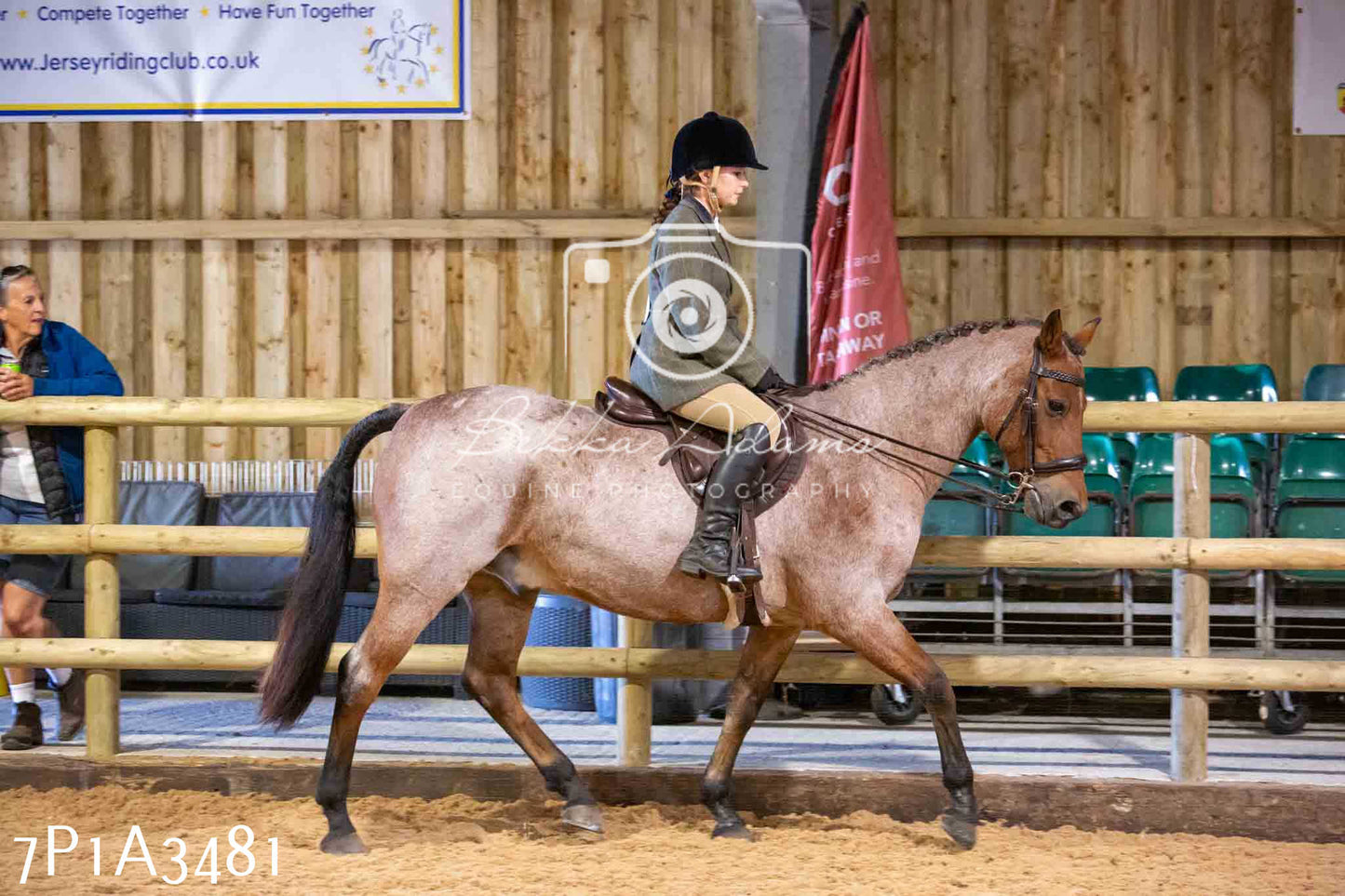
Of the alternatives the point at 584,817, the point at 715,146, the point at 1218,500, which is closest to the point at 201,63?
the point at 715,146

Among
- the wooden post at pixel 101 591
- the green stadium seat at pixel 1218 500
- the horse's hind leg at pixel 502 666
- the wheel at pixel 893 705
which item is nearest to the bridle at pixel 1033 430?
the horse's hind leg at pixel 502 666

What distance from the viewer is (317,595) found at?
13.7 ft

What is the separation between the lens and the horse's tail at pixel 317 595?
412 cm

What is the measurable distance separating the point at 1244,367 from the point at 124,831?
22.6 ft

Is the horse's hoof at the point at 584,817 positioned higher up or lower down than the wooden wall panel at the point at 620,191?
lower down

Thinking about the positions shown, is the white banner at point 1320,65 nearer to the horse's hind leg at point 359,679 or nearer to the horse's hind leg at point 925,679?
the horse's hind leg at point 925,679

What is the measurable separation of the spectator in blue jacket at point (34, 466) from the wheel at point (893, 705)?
134 inches

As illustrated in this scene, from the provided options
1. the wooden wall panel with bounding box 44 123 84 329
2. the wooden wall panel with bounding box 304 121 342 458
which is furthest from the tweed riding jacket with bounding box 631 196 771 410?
the wooden wall panel with bounding box 44 123 84 329

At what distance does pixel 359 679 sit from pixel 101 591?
1398 mm

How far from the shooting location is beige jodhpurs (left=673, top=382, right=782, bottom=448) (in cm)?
404

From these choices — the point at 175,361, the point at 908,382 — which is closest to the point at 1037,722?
the point at 908,382

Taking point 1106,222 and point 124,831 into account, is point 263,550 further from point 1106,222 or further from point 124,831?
point 1106,222

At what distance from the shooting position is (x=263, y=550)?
4.74m

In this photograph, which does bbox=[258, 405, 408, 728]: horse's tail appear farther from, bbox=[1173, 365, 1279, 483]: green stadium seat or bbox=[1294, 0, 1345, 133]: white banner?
bbox=[1294, 0, 1345, 133]: white banner
